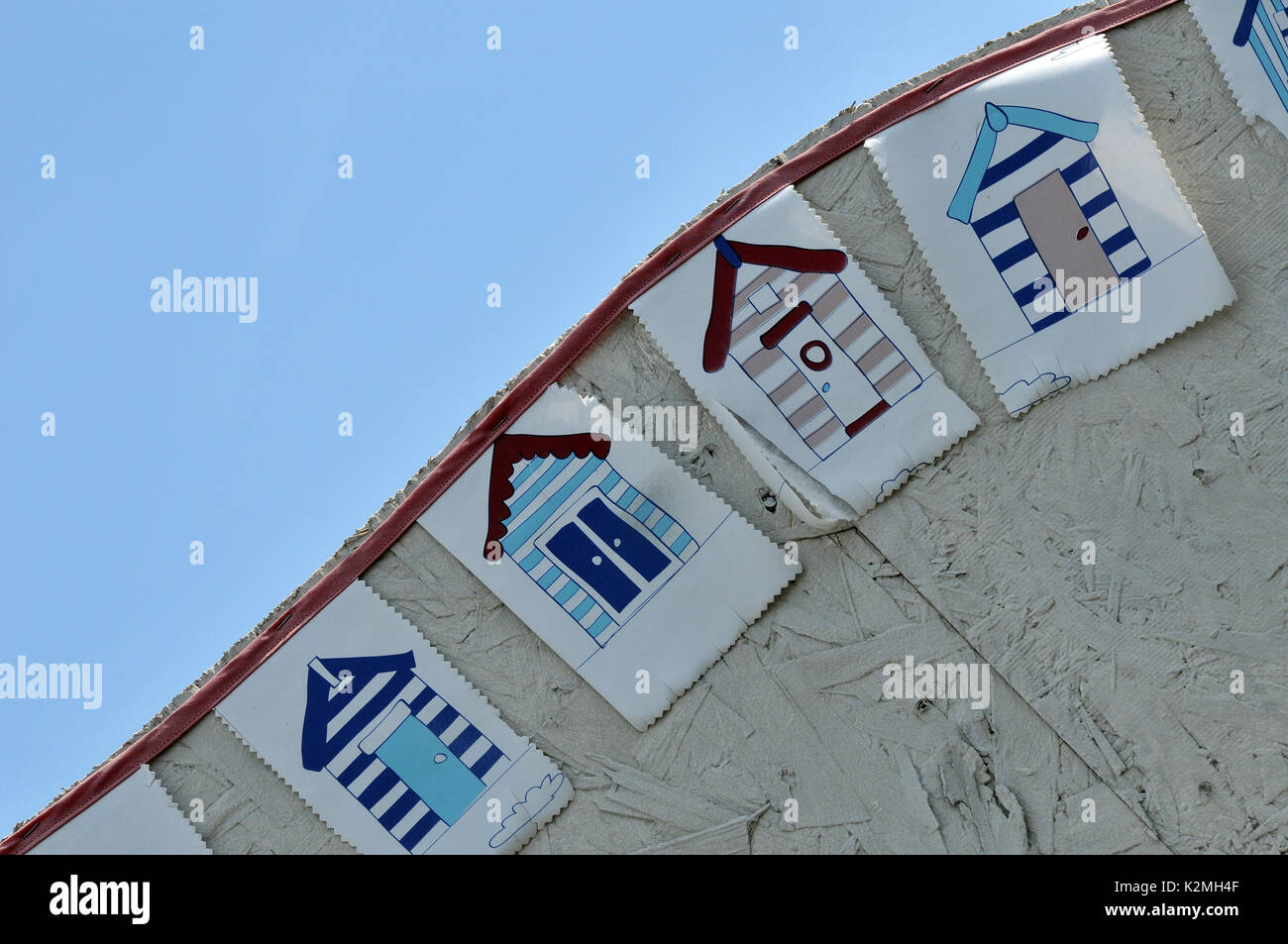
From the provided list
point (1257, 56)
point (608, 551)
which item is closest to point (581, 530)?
point (608, 551)

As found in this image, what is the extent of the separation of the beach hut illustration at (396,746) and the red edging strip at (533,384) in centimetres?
43

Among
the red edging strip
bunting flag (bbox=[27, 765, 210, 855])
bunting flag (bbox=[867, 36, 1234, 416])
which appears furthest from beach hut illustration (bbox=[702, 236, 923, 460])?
bunting flag (bbox=[27, 765, 210, 855])

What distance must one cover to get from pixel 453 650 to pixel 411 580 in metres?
0.45

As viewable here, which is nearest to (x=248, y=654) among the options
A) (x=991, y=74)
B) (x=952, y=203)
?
(x=952, y=203)

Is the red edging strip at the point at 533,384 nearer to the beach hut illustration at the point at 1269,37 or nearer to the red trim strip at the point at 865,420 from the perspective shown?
the beach hut illustration at the point at 1269,37

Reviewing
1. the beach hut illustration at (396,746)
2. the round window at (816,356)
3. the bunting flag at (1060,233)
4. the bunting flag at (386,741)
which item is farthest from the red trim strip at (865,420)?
the beach hut illustration at (396,746)

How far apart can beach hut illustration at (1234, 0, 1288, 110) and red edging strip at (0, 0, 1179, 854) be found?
394 mm

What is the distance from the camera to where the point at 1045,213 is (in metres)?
5.52

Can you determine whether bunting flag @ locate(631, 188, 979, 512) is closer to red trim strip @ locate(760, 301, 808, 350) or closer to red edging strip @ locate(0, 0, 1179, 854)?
red trim strip @ locate(760, 301, 808, 350)

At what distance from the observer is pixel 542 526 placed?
5.69 metres

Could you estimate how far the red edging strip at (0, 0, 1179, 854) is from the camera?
5.64 m

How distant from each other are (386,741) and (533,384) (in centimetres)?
209

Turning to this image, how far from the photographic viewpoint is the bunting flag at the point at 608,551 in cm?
558
